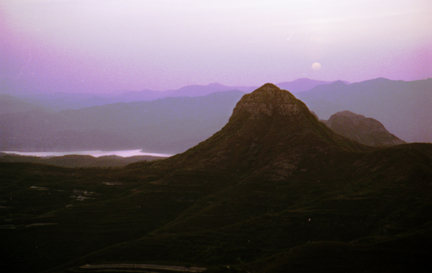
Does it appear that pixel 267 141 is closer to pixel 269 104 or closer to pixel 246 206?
pixel 269 104

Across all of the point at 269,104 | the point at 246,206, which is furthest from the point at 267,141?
the point at 246,206

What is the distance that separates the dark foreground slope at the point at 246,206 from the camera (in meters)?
95.8

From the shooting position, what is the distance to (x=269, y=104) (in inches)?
7254

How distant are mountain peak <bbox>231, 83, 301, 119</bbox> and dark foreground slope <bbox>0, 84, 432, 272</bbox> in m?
0.49

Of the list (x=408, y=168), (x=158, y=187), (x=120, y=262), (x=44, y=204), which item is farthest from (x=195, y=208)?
(x=408, y=168)

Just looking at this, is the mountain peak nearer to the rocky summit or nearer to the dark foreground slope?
the rocky summit

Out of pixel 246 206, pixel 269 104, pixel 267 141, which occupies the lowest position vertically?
pixel 246 206

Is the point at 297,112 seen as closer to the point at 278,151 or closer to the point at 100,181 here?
the point at 278,151

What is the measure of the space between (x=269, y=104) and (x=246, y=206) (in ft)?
201

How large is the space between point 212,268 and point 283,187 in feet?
200

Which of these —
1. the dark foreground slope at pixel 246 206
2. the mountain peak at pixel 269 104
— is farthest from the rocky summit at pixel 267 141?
the dark foreground slope at pixel 246 206

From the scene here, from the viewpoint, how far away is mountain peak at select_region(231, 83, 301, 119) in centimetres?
17950

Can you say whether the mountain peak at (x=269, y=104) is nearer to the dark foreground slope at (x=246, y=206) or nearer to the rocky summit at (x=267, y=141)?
the rocky summit at (x=267, y=141)

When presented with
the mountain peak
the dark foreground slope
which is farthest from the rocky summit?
the dark foreground slope
